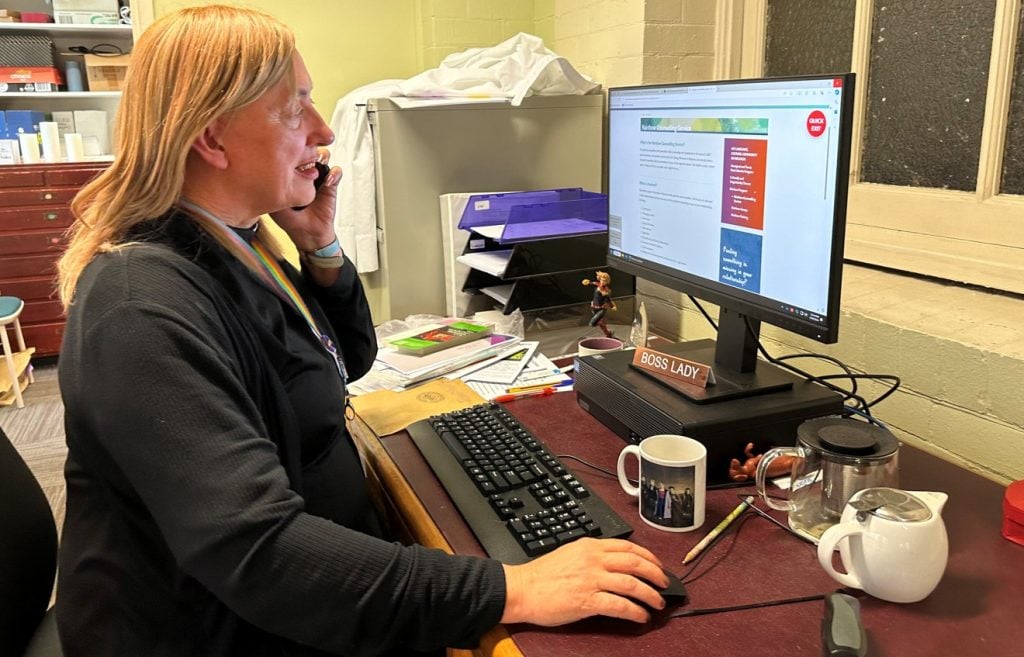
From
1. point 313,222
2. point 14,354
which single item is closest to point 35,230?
point 14,354

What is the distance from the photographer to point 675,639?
77 centimetres

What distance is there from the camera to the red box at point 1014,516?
0.91m

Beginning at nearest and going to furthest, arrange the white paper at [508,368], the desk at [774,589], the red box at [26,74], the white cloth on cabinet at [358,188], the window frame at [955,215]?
the desk at [774,589] → the window frame at [955,215] → the white paper at [508,368] → the white cloth on cabinet at [358,188] → the red box at [26,74]

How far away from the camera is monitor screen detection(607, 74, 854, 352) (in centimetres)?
97

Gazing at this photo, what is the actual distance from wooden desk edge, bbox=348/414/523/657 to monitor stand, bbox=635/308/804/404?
1.34ft

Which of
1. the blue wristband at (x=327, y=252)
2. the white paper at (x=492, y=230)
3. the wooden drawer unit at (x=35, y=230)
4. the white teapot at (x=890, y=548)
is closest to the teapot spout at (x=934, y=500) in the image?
the white teapot at (x=890, y=548)

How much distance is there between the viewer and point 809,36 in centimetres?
185

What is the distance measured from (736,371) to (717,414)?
0.50 ft

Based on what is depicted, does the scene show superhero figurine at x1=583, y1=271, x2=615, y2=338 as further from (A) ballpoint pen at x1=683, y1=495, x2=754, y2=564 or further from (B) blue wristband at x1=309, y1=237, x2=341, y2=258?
(A) ballpoint pen at x1=683, y1=495, x2=754, y2=564

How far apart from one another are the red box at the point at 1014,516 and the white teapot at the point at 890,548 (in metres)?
0.14

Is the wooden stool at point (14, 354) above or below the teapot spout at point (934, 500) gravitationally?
below

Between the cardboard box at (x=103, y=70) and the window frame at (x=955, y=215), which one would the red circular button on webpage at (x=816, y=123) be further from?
the cardboard box at (x=103, y=70)

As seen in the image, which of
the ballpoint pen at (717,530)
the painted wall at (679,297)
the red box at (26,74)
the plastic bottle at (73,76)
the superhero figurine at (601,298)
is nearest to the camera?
the ballpoint pen at (717,530)

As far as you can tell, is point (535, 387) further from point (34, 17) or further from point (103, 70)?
point (34, 17)
